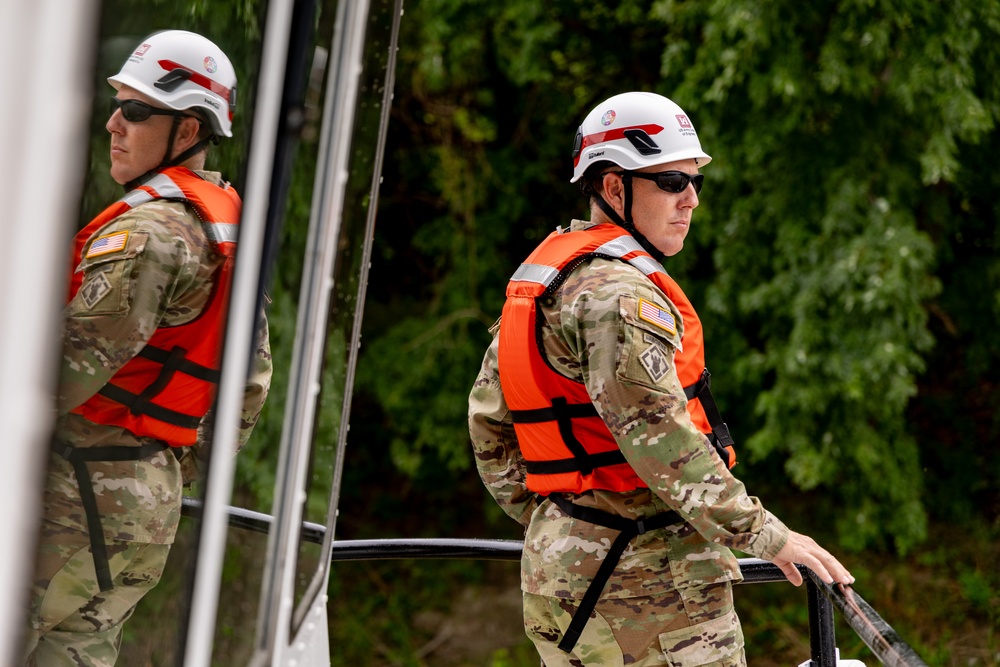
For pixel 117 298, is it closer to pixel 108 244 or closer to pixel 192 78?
pixel 108 244

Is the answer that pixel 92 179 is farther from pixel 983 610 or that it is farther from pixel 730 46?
pixel 983 610

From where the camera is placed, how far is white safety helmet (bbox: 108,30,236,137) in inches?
43.5

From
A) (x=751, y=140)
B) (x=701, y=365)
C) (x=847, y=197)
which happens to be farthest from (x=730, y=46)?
(x=701, y=365)

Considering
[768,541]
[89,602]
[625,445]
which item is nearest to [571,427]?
[625,445]

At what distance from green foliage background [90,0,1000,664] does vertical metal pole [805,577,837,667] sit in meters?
3.90

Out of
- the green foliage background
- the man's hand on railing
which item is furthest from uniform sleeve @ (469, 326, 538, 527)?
the green foliage background

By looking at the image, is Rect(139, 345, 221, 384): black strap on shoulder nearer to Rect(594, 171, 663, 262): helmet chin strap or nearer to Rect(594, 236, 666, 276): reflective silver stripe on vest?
Rect(594, 236, 666, 276): reflective silver stripe on vest

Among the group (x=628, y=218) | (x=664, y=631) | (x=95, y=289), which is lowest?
(x=664, y=631)

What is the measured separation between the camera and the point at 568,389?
2025 millimetres

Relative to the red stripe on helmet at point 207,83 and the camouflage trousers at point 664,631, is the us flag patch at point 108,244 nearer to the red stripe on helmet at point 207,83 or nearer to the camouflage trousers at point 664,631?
the red stripe on helmet at point 207,83

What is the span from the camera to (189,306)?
50.9 inches

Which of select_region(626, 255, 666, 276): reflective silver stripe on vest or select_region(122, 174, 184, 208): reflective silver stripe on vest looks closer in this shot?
select_region(122, 174, 184, 208): reflective silver stripe on vest

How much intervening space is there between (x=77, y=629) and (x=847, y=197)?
5.42m

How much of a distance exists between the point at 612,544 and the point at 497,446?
1.35ft
